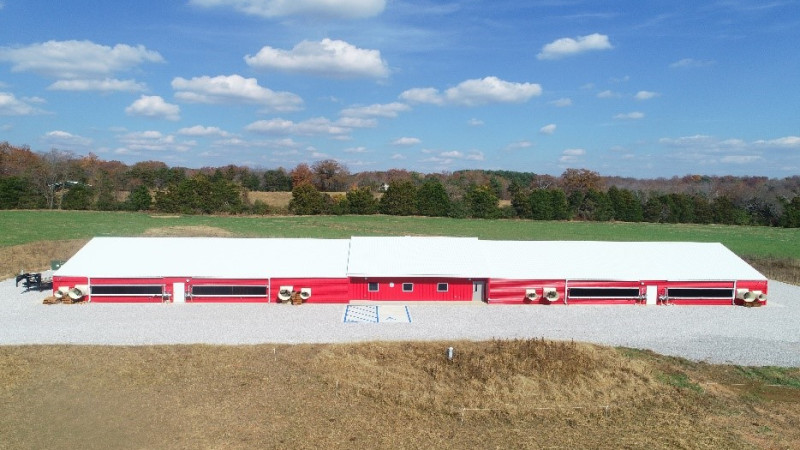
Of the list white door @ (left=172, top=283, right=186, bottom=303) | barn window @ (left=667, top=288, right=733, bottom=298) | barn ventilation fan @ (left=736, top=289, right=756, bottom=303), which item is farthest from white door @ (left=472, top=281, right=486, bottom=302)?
white door @ (left=172, top=283, right=186, bottom=303)

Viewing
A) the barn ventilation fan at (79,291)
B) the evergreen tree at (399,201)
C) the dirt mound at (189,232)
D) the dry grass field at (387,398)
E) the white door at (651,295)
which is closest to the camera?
the dry grass field at (387,398)

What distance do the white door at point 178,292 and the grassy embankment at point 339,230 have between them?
45.4 feet

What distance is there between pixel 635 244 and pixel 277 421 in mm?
24561

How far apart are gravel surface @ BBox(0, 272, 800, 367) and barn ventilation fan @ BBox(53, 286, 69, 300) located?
2.48ft

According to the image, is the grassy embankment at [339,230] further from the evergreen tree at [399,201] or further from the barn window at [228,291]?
the barn window at [228,291]

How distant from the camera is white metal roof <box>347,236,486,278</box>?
27641 millimetres

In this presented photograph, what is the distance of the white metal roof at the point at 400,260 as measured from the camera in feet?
90.1

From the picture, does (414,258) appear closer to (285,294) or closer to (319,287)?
(319,287)

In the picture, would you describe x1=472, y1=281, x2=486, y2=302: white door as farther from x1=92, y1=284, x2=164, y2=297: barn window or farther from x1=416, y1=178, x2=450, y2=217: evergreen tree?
x1=416, y1=178, x2=450, y2=217: evergreen tree

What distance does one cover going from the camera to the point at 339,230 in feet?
188

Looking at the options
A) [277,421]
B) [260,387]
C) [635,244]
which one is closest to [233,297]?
[260,387]

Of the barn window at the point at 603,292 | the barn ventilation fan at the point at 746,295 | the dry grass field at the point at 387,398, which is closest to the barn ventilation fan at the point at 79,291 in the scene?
the dry grass field at the point at 387,398

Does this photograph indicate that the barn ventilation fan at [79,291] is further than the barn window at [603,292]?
No

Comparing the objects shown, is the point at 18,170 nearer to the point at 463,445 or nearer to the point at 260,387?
the point at 260,387
